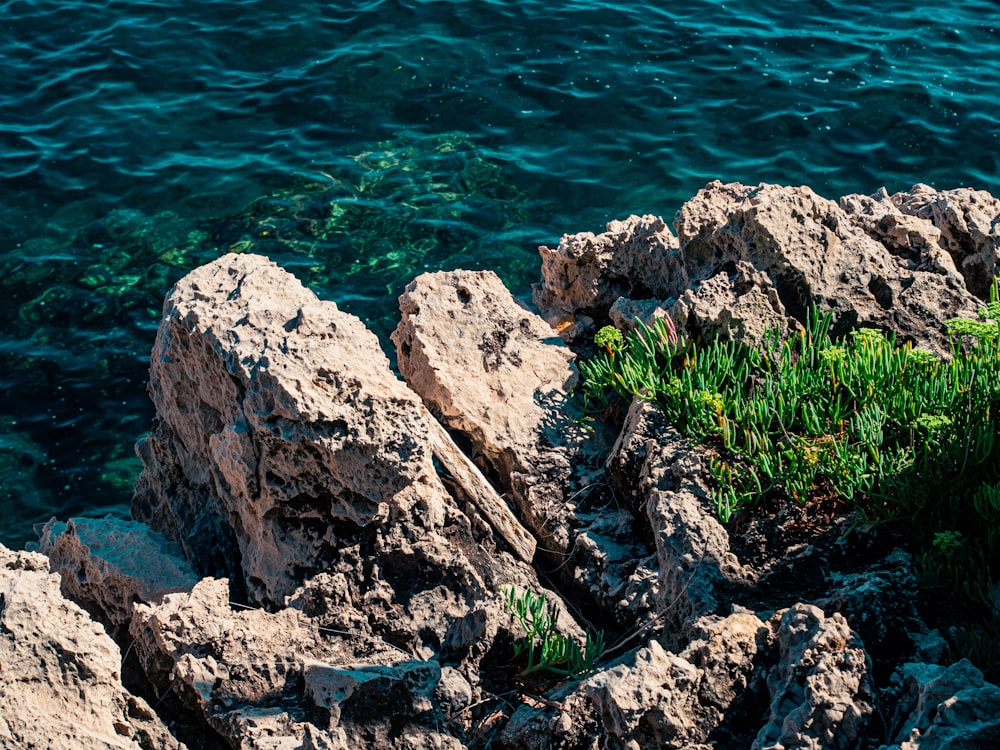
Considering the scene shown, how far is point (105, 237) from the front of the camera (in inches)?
431

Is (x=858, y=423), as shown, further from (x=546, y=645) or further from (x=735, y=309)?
(x=546, y=645)

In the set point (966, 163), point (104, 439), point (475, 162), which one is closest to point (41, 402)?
point (104, 439)

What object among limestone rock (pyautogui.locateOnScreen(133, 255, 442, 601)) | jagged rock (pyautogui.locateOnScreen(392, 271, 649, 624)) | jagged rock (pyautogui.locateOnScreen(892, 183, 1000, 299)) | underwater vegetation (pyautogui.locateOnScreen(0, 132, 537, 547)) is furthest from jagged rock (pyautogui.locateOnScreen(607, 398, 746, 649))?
underwater vegetation (pyautogui.locateOnScreen(0, 132, 537, 547))

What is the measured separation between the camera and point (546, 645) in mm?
4859

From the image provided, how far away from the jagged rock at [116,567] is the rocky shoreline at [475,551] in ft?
0.06

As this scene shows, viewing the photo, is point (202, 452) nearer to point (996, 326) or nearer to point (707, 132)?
point (996, 326)

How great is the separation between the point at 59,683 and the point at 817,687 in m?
3.01

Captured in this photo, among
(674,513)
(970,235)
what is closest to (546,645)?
(674,513)

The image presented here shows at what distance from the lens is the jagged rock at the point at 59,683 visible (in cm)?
404

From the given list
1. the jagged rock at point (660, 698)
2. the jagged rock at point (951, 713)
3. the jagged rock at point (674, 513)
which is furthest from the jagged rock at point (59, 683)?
the jagged rock at point (951, 713)

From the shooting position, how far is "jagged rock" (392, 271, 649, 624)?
555 centimetres

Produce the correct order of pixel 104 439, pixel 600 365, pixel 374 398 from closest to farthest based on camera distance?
pixel 374 398 → pixel 600 365 → pixel 104 439

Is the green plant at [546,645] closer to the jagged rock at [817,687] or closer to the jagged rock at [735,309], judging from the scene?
the jagged rock at [817,687]

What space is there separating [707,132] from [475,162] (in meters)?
2.80
